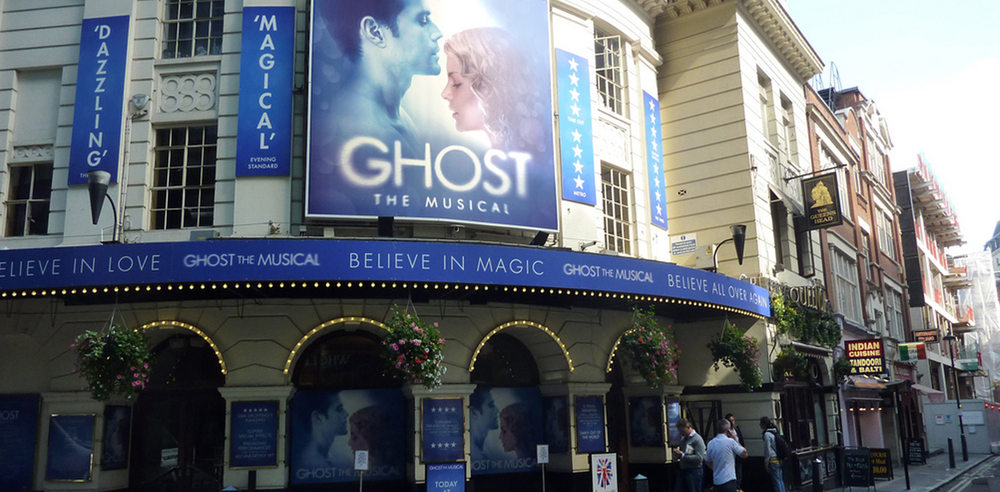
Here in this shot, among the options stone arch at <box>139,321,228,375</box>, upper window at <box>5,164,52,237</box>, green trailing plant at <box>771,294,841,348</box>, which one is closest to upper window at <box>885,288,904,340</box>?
green trailing plant at <box>771,294,841,348</box>

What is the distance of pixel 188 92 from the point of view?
52.1ft

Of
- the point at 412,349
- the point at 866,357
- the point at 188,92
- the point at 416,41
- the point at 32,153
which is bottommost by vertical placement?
the point at 412,349

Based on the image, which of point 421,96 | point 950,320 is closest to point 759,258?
→ point 421,96

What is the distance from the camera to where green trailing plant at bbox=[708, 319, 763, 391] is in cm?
1817

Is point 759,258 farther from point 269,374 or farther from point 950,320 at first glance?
point 950,320

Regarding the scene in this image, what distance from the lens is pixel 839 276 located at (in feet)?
91.8

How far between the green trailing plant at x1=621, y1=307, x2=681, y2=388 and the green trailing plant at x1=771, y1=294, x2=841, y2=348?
461cm

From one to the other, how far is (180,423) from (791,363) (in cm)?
1421

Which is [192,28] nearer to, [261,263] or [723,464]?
[261,263]

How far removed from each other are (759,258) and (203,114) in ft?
45.1

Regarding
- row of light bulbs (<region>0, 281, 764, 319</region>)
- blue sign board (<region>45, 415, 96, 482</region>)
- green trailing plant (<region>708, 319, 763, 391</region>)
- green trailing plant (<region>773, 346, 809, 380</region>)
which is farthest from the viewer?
green trailing plant (<region>773, 346, 809, 380</region>)

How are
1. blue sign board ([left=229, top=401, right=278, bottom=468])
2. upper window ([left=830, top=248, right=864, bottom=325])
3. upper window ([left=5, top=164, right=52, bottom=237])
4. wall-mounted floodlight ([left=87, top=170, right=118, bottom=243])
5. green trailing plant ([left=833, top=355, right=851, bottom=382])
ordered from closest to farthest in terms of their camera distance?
wall-mounted floodlight ([left=87, top=170, right=118, bottom=243]) → blue sign board ([left=229, top=401, right=278, bottom=468]) → upper window ([left=5, top=164, right=52, bottom=237]) → green trailing plant ([left=833, top=355, right=851, bottom=382]) → upper window ([left=830, top=248, right=864, bottom=325])

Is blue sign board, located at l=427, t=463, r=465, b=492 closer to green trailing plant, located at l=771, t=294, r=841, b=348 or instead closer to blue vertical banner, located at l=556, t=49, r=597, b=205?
blue vertical banner, located at l=556, t=49, r=597, b=205

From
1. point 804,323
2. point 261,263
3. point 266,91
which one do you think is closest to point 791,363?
point 804,323
